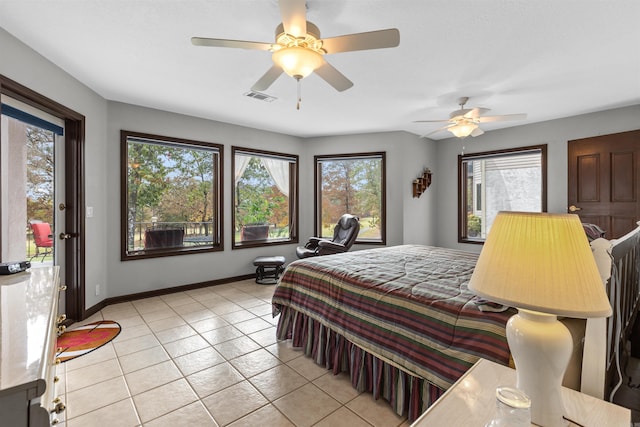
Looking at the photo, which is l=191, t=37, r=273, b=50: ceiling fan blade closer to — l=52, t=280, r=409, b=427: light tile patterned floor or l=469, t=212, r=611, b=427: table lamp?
l=469, t=212, r=611, b=427: table lamp

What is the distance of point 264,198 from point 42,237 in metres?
3.10

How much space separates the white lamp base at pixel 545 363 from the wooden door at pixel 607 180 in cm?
436

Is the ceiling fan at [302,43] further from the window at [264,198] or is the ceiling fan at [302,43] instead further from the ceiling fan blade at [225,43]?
the window at [264,198]

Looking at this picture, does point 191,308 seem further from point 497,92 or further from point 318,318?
point 497,92

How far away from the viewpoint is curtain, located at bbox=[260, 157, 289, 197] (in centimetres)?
543

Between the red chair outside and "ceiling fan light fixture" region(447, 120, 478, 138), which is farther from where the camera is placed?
"ceiling fan light fixture" region(447, 120, 478, 138)

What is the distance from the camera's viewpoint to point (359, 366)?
1974mm

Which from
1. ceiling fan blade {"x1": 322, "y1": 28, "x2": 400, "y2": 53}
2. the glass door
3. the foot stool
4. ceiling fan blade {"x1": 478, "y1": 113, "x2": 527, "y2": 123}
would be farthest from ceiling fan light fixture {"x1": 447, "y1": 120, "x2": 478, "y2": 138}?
the glass door

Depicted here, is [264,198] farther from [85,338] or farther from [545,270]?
[545,270]

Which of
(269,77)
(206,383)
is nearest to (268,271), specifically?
(206,383)

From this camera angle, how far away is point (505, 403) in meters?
0.71

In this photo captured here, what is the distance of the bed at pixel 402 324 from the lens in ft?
4.47

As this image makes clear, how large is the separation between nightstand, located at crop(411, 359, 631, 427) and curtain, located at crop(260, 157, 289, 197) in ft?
15.9

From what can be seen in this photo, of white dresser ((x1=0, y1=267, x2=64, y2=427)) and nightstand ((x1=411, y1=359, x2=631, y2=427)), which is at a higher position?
white dresser ((x1=0, y1=267, x2=64, y2=427))
